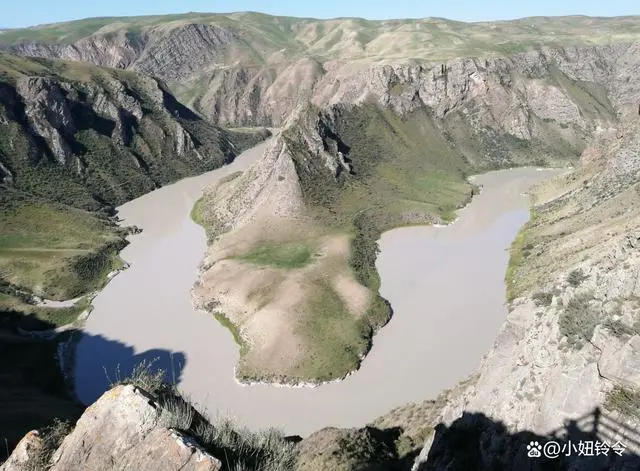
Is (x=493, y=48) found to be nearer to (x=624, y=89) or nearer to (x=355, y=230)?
(x=624, y=89)

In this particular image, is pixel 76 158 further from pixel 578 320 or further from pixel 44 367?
pixel 578 320

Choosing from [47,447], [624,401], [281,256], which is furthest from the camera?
[281,256]

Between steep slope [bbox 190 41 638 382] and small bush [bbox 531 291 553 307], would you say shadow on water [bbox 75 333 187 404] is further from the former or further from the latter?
small bush [bbox 531 291 553 307]

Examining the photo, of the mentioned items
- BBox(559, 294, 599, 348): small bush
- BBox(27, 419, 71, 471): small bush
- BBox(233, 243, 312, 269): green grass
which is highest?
BBox(27, 419, 71, 471): small bush

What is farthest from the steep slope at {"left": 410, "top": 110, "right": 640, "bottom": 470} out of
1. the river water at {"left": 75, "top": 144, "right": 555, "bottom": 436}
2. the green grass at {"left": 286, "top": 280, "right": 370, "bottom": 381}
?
the green grass at {"left": 286, "top": 280, "right": 370, "bottom": 381}

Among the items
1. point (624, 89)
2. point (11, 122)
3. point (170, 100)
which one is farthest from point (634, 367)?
point (624, 89)

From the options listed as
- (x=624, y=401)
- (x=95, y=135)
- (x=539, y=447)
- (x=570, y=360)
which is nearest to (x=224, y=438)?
(x=539, y=447)

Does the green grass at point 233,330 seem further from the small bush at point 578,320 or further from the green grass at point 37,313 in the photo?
the small bush at point 578,320
